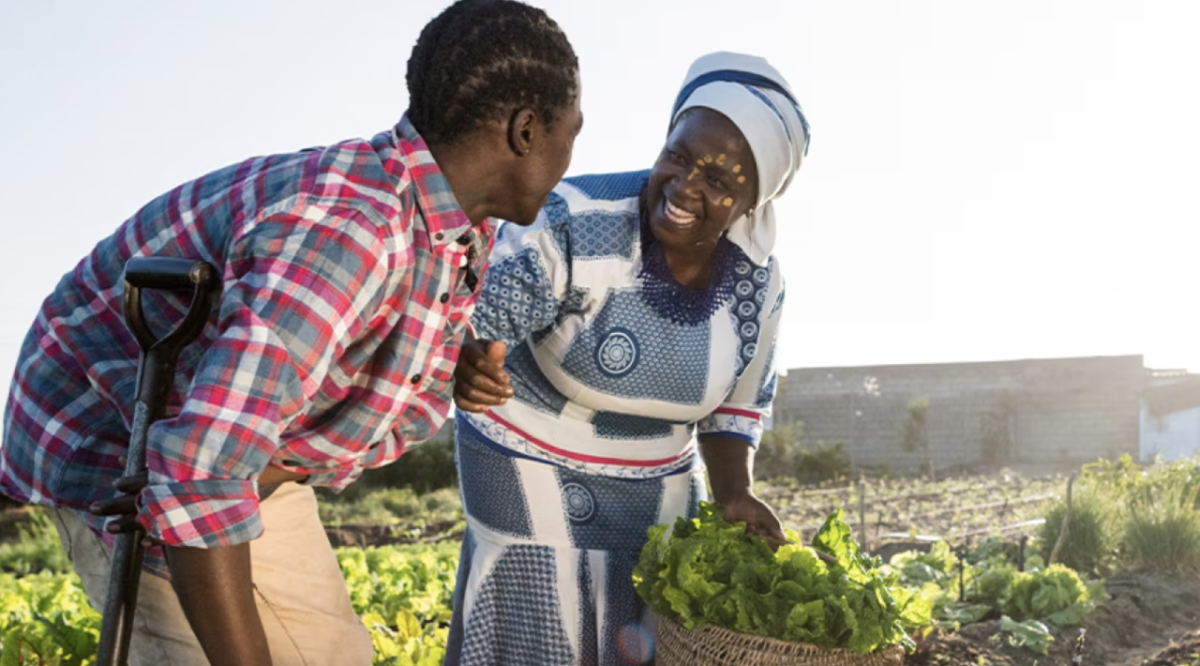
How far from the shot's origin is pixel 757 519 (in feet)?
9.15

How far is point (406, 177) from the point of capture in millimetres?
1610

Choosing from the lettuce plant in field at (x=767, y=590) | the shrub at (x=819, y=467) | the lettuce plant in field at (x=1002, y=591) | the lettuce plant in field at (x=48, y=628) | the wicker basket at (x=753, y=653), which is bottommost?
the shrub at (x=819, y=467)

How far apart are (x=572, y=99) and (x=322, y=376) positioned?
0.59 meters

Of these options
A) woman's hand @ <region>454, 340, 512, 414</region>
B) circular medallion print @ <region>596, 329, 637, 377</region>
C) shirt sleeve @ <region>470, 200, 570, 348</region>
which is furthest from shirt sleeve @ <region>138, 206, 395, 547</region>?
circular medallion print @ <region>596, 329, 637, 377</region>

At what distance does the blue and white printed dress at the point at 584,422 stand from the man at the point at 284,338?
0.78 metres

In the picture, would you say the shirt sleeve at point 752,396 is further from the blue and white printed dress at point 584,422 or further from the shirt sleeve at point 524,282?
the shirt sleeve at point 524,282

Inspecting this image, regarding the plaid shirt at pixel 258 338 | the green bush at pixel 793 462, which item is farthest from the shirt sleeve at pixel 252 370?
the green bush at pixel 793 462

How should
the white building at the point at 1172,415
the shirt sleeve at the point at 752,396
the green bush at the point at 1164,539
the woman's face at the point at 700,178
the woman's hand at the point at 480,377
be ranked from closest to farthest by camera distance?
the woman's hand at the point at 480,377 < the woman's face at the point at 700,178 < the shirt sleeve at the point at 752,396 < the green bush at the point at 1164,539 < the white building at the point at 1172,415

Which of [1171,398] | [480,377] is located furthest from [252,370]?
[1171,398]

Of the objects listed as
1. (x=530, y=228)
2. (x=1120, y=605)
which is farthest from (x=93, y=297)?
→ (x=1120, y=605)

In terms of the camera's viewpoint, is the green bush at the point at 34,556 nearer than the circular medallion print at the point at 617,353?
No

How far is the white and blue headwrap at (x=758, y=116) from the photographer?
8.73 ft

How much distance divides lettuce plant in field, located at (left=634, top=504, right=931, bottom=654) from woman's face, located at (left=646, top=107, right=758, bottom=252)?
2.40 feet

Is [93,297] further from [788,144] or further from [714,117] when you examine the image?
[788,144]
